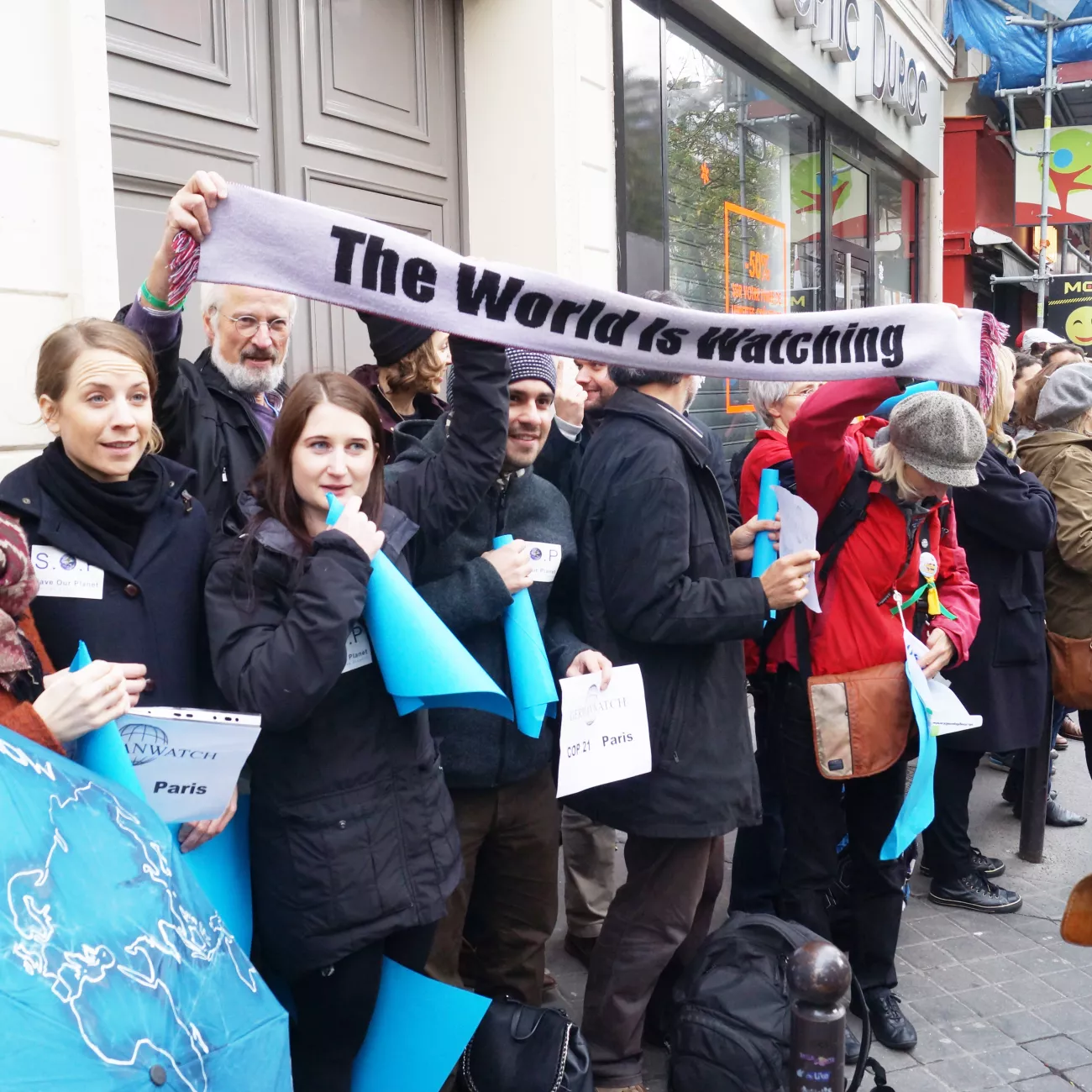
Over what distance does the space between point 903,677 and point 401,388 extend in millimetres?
1639

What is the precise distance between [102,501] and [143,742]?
0.45 meters

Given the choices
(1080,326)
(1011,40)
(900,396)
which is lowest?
(900,396)

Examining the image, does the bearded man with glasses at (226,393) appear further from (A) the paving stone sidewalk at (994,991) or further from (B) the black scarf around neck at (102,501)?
(A) the paving stone sidewalk at (994,991)

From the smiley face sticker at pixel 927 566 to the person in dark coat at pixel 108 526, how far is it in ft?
6.70

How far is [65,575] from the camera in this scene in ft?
6.70

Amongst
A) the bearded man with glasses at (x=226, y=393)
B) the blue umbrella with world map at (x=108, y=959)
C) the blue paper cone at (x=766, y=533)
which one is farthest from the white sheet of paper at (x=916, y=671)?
the blue umbrella with world map at (x=108, y=959)

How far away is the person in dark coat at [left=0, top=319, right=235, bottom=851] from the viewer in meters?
2.05

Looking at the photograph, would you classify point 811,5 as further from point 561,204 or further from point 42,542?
point 42,542

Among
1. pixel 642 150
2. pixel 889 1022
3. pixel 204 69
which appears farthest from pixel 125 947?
pixel 642 150

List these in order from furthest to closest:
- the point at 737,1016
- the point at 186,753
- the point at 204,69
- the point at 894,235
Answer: the point at 894,235 < the point at 204,69 < the point at 737,1016 < the point at 186,753

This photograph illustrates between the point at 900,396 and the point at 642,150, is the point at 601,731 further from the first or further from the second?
the point at 642,150

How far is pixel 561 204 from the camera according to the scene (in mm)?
5594

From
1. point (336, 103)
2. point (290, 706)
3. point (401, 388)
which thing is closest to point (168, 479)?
point (290, 706)

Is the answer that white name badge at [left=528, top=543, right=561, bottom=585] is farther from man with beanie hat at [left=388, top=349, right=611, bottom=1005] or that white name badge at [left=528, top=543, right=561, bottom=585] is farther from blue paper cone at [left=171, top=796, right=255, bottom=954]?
blue paper cone at [left=171, top=796, right=255, bottom=954]
